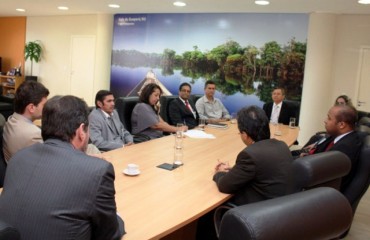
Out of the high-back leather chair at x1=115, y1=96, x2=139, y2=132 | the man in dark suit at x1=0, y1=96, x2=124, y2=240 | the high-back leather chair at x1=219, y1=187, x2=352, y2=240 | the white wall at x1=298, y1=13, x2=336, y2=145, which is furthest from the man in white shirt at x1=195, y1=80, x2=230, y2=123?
the high-back leather chair at x1=219, y1=187, x2=352, y2=240

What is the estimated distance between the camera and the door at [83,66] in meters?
10.1

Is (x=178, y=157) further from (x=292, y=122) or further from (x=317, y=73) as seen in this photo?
(x=317, y=73)

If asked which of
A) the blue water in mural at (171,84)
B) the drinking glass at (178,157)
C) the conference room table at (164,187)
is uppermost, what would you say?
the blue water in mural at (171,84)

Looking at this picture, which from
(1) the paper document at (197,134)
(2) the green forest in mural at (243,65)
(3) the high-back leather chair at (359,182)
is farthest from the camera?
(2) the green forest in mural at (243,65)

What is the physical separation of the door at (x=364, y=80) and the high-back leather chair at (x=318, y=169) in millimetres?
5817

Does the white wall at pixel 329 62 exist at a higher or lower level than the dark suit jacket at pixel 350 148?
higher

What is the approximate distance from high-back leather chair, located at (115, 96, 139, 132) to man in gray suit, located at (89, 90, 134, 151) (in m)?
0.51

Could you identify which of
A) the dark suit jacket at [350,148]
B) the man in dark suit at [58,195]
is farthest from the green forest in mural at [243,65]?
the man in dark suit at [58,195]

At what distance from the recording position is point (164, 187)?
7.59ft

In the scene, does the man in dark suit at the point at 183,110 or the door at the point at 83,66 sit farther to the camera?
the door at the point at 83,66

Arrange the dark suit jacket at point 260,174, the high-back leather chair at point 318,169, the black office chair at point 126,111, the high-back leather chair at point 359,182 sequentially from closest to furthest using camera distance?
the high-back leather chair at point 318,169 < the dark suit jacket at point 260,174 < the high-back leather chair at point 359,182 < the black office chair at point 126,111

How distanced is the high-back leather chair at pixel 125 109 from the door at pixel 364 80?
493 centimetres

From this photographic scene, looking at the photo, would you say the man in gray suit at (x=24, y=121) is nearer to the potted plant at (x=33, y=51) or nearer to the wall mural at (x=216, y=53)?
the wall mural at (x=216, y=53)

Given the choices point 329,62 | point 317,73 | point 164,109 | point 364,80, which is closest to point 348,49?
point 329,62
